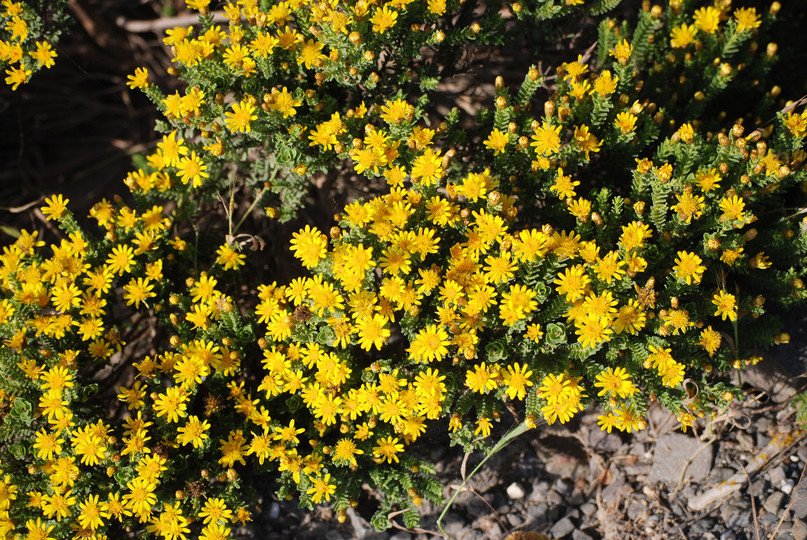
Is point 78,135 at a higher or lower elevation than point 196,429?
higher

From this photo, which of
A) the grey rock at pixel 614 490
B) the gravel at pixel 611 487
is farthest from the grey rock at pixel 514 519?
the grey rock at pixel 614 490

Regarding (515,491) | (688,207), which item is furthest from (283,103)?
(515,491)

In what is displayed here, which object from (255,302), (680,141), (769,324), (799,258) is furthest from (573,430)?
(255,302)

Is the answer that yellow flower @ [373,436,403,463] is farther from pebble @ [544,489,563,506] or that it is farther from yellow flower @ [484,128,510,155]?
yellow flower @ [484,128,510,155]

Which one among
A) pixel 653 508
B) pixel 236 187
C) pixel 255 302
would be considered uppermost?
pixel 236 187

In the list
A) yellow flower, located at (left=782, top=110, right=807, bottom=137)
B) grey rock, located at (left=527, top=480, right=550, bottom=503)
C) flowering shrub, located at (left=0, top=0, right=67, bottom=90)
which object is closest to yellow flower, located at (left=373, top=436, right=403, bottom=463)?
grey rock, located at (left=527, top=480, right=550, bottom=503)

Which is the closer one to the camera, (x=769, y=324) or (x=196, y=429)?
(x=196, y=429)

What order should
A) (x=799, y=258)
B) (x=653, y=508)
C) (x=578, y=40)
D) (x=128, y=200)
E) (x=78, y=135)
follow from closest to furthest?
(x=799, y=258), (x=653, y=508), (x=578, y=40), (x=128, y=200), (x=78, y=135)

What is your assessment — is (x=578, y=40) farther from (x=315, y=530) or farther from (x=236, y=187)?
(x=315, y=530)
